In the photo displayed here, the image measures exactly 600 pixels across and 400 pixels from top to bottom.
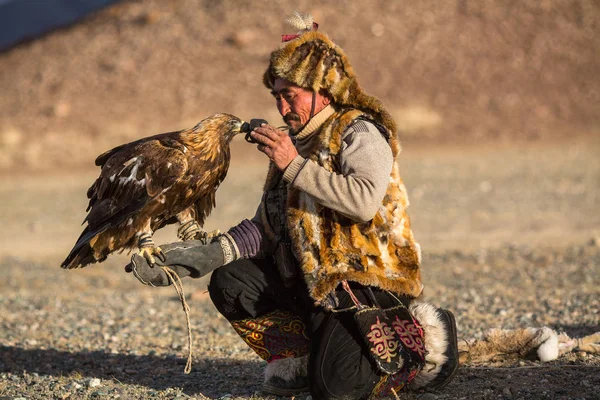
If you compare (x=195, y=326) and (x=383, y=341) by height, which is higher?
(x=383, y=341)

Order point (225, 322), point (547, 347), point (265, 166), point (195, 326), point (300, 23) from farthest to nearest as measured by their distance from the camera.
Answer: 1. point (265, 166)
2. point (225, 322)
3. point (195, 326)
4. point (547, 347)
5. point (300, 23)

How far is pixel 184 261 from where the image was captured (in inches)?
182

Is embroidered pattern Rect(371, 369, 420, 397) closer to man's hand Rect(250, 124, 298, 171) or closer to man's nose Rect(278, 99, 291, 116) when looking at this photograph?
man's hand Rect(250, 124, 298, 171)

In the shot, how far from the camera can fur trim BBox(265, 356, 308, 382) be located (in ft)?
15.8

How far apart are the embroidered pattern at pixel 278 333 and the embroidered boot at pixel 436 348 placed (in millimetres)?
602

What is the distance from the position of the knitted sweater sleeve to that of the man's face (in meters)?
0.31

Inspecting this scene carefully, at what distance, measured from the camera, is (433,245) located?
12.7m

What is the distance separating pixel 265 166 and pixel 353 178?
17887 mm

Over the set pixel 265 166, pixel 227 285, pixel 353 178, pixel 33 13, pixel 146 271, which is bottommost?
pixel 227 285

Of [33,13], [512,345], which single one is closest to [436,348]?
[512,345]

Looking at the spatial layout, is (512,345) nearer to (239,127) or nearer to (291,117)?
(291,117)

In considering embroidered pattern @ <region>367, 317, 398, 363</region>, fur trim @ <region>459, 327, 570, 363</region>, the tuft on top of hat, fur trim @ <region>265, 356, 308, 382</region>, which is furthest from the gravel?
the tuft on top of hat

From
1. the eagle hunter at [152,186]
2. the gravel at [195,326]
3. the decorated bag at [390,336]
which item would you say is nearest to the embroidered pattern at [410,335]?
the decorated bag at [390,336]

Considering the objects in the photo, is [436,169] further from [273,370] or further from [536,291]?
[273,370]
